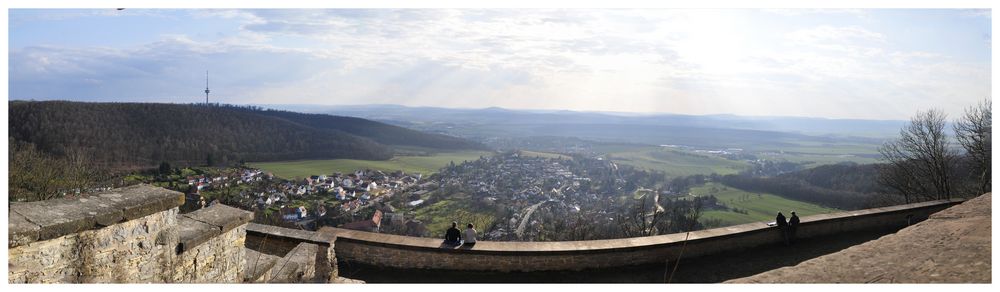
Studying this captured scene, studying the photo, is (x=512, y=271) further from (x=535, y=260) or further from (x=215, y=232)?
(x=215, y=232)

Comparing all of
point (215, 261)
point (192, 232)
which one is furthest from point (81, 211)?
point (215, 261)

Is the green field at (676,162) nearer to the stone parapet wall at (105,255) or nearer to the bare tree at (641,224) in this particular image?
the bare tree at (641,224)

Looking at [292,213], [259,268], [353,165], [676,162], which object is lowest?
[292,213]

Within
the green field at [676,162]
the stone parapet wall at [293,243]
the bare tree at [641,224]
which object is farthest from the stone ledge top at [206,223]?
the green field at [676,162]

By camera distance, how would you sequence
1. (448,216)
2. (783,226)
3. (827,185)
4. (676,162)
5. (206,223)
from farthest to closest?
(676,162) → (827,185) → (448,216) → (783,226) → (206,223)

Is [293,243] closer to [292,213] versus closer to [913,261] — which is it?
[913,261]

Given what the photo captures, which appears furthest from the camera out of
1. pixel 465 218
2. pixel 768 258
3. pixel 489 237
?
pixel 465 218

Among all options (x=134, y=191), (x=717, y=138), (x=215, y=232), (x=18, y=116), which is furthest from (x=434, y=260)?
(x=717, y=138)
